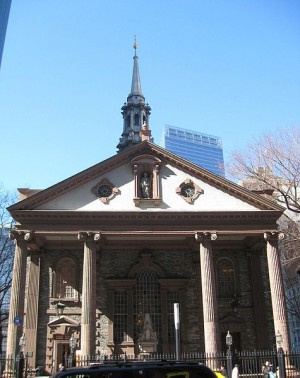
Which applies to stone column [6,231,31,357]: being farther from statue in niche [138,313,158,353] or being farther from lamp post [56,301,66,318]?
statue in niche [138,313,158,353]

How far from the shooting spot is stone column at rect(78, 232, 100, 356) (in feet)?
74.4

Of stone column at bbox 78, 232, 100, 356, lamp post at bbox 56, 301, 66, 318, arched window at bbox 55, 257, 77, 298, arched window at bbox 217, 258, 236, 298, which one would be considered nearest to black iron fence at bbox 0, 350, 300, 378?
stone column at bbox 78, 232, 100, 356

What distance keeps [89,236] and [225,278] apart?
9739 millimetres

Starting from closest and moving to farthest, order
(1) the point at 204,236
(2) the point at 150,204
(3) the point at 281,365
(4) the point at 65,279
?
(3) the point at 281,365 < (1) the point at 204,236 < (2) the point at 150,204 < (4) the point at 65,279

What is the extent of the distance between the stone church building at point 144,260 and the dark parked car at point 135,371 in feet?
51.2

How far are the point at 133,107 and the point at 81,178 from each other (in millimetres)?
31897

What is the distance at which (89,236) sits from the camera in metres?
24.9

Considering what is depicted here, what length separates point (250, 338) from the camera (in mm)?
27766

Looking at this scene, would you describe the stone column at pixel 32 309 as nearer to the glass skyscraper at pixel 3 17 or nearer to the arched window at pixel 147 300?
the arched window at pixel 147 300

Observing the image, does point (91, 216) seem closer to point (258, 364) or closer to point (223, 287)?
point (223, 287)

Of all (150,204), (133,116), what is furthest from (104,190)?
(133,116)

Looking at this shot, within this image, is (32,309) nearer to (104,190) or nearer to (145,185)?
(104,190)

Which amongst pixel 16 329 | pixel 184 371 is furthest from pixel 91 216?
pixel 184 371

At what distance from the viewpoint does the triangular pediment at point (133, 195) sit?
1014 inches
